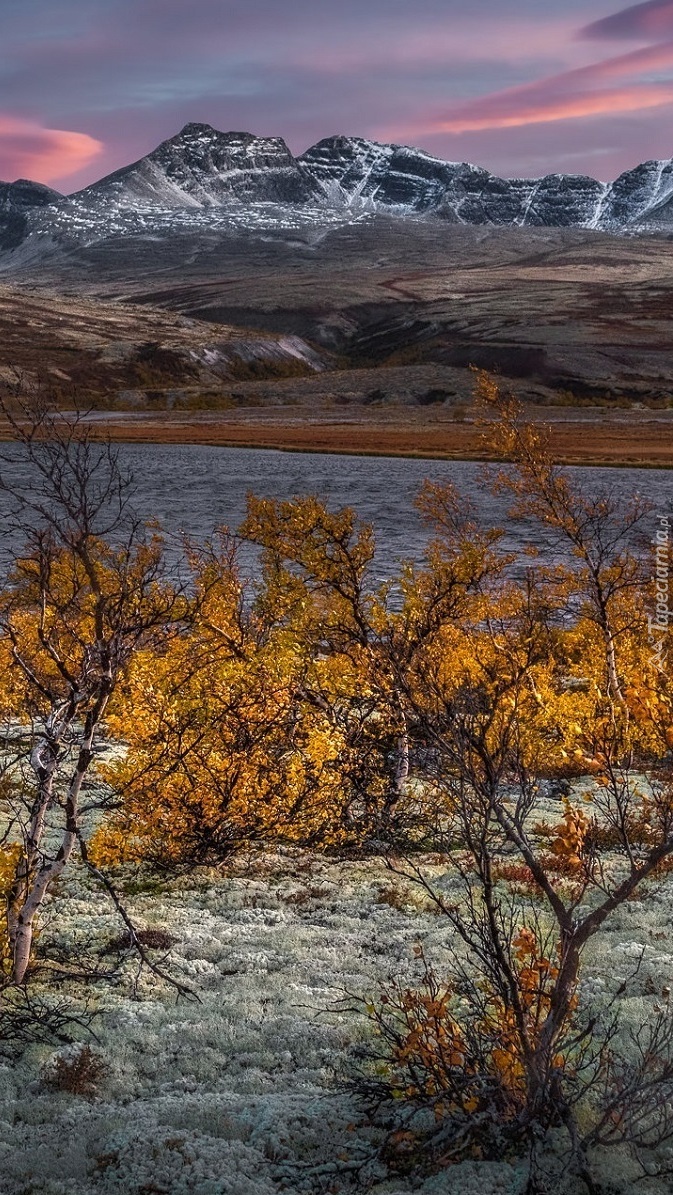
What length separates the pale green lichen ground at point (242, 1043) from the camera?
8.64 meters

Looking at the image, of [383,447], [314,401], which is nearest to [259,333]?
[314,401]

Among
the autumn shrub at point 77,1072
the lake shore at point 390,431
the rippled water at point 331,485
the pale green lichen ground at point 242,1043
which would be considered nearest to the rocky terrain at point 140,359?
the lake shore at point 390,431

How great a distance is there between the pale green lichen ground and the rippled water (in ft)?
89.6

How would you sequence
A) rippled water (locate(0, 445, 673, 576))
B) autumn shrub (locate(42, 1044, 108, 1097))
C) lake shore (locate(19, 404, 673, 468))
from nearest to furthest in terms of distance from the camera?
autumn shrub (locate(42, 1044, 108, 1097)), rippled water (locate(0, 445, 673, 576)), lake shore (locate(19, 404, 673, 468))

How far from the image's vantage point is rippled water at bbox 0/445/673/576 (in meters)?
51.9

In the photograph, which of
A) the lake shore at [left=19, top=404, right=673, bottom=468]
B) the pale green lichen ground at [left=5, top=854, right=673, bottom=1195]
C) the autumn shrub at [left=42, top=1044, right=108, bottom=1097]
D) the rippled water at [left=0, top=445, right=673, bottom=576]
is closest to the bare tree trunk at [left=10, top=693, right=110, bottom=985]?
the pale green lichen ground at [left=5, top=854, right=673, bottom=1195]

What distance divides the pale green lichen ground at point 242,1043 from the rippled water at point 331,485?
89.6 feet

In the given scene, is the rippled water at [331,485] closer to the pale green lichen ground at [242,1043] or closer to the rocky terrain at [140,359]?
the pale green lichen ground at [242,1043]

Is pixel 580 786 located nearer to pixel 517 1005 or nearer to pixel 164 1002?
pixel 164 1002

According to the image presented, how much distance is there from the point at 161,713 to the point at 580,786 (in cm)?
1042

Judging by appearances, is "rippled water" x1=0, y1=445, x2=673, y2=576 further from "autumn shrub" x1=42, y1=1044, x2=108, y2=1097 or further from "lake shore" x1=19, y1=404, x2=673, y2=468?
"autumn shrub" x1=42, y1=1044, x2=108, y2=1097

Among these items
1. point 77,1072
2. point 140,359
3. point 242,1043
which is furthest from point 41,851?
point 140,359

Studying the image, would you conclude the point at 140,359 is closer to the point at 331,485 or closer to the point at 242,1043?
the point at 331,485

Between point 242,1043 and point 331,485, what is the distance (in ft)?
181
